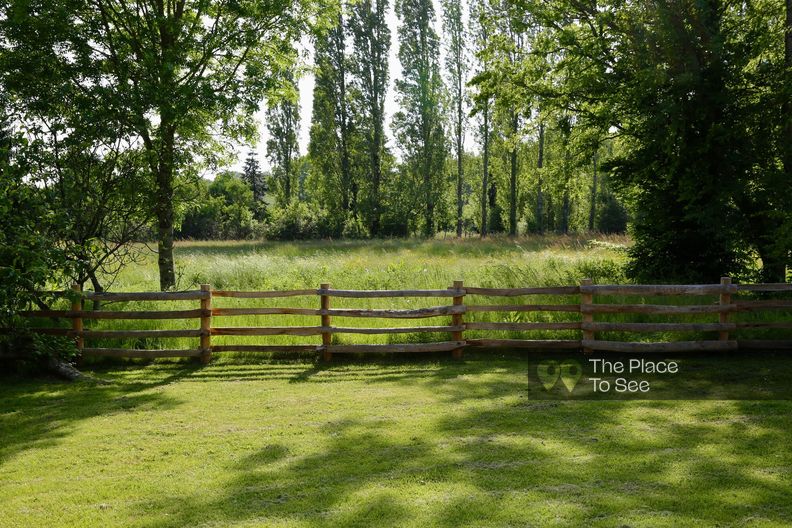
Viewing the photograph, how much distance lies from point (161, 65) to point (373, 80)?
32.9 metres

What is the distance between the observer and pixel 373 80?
148ft

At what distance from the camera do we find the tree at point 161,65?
40.9ft

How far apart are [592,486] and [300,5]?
48.5 feet

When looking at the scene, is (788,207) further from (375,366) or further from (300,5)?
(300,5)

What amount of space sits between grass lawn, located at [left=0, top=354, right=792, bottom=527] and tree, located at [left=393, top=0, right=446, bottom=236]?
126 ft

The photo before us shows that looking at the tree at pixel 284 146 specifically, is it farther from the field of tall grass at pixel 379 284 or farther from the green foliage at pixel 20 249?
the green foliage at pixel 20 249

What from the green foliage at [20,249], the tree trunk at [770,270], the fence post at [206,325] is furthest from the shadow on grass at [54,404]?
the tree trunk at [770,270]

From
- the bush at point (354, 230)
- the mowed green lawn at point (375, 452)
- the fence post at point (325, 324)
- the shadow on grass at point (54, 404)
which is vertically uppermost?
the bush at point (354, 230)

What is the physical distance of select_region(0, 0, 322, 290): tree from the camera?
12.5 meters

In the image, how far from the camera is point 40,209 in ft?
30.9

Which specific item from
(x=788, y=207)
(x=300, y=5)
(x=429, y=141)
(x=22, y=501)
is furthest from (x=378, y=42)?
(x=22, y=501)

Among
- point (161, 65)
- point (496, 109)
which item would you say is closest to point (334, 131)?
point (496, 109)

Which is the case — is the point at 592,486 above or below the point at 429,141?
below

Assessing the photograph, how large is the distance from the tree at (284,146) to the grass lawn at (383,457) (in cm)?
5091
